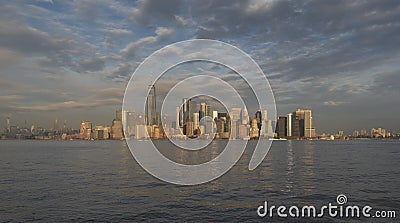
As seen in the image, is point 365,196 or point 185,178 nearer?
point 365,196

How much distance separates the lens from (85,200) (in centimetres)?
4466

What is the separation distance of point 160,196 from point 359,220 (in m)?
24.8

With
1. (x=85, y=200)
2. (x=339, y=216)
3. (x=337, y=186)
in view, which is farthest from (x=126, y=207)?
(x=337, y=186)

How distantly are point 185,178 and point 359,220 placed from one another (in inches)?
1487

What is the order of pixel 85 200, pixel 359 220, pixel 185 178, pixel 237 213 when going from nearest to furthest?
1. pixel 359 220
2. pixel 237 213
3. pixel 85 200
4. pixel 185 178

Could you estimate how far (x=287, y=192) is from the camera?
168ft

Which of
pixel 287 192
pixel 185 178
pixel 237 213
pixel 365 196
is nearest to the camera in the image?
pixel 237 213

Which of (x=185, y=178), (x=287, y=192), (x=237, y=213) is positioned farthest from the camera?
(x=185, y=178)

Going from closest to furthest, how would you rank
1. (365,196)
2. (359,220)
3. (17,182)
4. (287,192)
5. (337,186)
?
1. (359,220)
2. (365,196)
3. (287,192)
4. (337,186)
5. (17,182)

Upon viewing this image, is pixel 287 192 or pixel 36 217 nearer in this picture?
pixel 36 217

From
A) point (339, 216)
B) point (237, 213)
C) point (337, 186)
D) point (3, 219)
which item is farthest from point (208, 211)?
point (337, 186)

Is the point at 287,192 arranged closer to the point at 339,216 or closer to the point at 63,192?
the point at 339,216

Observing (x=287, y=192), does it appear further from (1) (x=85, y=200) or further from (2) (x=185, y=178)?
(1) (x=85, y=200)

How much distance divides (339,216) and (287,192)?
1451cm
